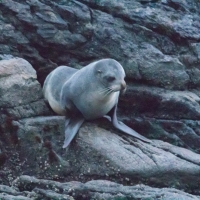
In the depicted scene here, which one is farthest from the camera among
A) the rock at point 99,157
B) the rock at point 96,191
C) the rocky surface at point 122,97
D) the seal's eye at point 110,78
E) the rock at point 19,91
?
the rock at point 19,91

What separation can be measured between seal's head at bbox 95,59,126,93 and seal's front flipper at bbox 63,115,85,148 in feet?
1.72

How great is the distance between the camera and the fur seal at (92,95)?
290 inches

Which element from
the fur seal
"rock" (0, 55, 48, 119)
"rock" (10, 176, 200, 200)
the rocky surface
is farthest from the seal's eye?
"rock" (10, 176, 200, 200)

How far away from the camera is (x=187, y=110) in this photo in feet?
29.0

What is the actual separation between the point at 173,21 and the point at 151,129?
168 centimetres

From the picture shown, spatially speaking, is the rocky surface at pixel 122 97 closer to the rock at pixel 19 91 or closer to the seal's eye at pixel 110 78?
the rock at pixel 19 91

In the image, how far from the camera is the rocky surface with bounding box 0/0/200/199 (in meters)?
7.21

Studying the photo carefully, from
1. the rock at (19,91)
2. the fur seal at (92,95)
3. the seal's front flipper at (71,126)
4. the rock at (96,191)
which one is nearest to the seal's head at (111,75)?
the fur seal at (92,95)

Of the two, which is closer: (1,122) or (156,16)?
(1,122)

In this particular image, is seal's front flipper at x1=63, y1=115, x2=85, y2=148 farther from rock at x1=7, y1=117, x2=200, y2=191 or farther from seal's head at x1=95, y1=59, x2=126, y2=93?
seal's head at x1=95, y1=59, x2=126, y2=93

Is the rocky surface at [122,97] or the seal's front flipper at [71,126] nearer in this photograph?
the rocky surface at [122,97]

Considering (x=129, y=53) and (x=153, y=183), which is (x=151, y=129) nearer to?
(x=129, y=53)

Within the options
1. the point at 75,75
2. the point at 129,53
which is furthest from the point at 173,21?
the point at 75,75

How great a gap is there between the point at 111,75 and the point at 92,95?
461 millimetres
